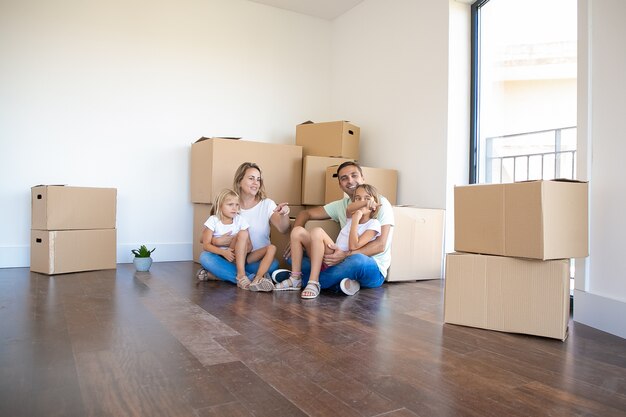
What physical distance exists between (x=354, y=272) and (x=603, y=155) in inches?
47.8

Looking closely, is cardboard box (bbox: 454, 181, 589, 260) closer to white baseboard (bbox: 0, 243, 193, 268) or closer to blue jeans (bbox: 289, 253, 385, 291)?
blue jeans (bbox: 289, 253, 385, 291)

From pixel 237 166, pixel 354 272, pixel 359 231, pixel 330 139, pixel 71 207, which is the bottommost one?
pixel 354 272

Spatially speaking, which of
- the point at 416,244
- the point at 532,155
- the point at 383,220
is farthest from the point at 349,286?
the point at 532,155

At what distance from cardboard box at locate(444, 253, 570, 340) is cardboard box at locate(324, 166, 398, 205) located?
4.73 feet

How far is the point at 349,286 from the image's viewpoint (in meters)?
2.38

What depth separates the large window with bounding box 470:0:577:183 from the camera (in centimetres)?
244

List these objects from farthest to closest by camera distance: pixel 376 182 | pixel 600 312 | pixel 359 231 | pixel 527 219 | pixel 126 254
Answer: pixel 126 254, pixel 376 182, pixel 359 231, pixel 600 312, pixel 527 219

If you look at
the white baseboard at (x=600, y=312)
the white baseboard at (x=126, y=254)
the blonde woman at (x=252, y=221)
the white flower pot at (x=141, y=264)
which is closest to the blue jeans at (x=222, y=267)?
the blonde woman at (x=252, y=221)

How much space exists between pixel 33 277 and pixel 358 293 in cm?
191

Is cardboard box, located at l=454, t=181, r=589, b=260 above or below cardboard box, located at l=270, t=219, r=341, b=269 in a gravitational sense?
above

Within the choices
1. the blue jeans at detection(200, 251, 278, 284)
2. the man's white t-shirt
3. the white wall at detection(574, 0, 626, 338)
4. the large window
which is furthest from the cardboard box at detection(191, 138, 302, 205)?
the white wall at detection(574, 0, 626, 338)

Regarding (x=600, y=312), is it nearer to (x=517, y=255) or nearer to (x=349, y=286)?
(x=517, y=255)

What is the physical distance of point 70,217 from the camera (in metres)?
2.89

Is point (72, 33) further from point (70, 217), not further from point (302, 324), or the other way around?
point (302, 324)
